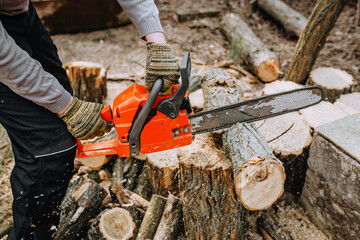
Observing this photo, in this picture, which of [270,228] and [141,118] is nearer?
[141,118]

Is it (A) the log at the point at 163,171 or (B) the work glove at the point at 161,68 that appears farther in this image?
(A) the log at the point at 163,171

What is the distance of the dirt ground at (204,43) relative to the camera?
167 inches

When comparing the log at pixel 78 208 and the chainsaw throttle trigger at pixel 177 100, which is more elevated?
the chainsaw throttle trigger at pixel 177 100

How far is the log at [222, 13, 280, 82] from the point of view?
386cm

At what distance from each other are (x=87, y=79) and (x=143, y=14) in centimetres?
171

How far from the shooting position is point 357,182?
1.77m

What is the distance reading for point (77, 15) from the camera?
16.8ft

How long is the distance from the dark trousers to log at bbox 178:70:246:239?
0.76 metres

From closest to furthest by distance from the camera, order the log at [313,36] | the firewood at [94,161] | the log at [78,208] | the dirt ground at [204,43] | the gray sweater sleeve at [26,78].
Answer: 1. the gray sweater sleeve at [26,78]
2. the log at [78,208]
3. the firewood at [94,161]
4. the log at [313,36]
5. the dirt ground at [204,43]

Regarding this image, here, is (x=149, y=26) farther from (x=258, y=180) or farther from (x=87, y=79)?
(x=87, y=79)

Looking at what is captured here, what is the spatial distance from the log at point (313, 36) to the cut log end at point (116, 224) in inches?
98.5

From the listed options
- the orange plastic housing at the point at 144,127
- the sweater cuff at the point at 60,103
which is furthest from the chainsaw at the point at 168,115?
the sweater cuff at the point at 60,103

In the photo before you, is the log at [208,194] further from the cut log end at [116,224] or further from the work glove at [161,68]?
the work glove at [161,68]

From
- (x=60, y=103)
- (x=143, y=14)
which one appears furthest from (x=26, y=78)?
(x=143, y=14)
